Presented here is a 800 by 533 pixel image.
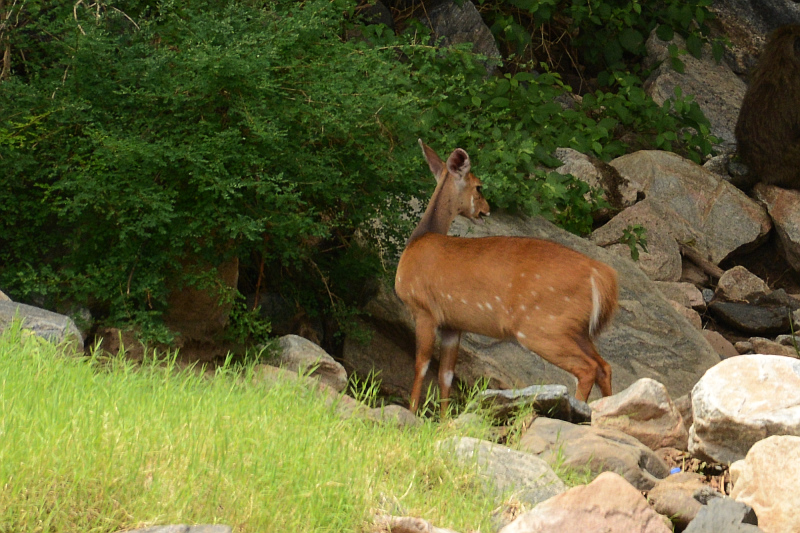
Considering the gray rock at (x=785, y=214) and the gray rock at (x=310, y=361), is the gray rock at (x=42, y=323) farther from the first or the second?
the gray rock at (x=785, y=214)

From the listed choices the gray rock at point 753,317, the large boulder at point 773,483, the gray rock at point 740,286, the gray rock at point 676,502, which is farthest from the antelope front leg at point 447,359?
the gray rock at point 740,286

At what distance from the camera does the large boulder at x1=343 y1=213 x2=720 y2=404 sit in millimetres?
7754

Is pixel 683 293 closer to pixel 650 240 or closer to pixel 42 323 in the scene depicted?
A: pixel 650 240

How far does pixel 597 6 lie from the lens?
13.1m

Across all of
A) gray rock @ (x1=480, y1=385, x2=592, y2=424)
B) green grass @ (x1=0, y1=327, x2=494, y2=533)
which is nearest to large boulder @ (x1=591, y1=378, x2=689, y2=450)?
gray rock @ (x1=480, y1=385, x2=592, y2=424)

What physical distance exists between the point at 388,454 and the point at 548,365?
12.4 ft

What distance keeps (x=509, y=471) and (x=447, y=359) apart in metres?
2.68

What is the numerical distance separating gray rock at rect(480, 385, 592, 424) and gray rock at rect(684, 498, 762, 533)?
4.07 ft

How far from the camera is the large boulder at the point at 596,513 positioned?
3668 millimetres

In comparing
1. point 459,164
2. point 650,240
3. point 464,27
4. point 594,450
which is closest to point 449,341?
point 459,164

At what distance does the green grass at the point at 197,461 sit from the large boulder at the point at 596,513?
0.94ft

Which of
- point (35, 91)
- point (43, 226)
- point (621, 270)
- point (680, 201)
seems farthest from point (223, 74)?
point (680, 201)

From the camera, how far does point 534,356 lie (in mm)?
7965

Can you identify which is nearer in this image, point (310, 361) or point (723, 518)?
point (723, 518)
